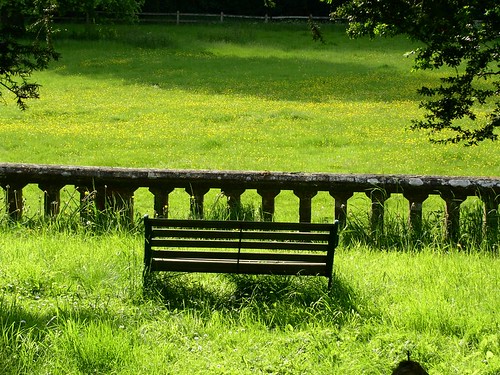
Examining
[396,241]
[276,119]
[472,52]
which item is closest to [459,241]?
[396,241]

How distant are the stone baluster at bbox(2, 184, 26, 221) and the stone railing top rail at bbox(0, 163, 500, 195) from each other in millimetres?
71

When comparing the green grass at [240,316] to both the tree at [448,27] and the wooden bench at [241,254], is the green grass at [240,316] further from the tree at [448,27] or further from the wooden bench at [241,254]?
the tree at [448,27]

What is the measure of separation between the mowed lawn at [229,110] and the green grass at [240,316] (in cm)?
367

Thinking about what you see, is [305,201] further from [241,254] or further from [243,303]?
[243,303]

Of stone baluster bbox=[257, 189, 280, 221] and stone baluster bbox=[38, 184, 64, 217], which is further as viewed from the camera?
stone baluster bbox=[38, 184, 64, 217]

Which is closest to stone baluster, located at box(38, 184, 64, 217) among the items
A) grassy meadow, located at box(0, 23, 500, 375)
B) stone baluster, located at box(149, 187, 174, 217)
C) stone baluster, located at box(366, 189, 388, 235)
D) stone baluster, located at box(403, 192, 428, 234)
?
grassy meadow, located at box(0, 23, 500, 375)

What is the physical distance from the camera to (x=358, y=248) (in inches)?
329

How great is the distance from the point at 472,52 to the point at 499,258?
2.18m

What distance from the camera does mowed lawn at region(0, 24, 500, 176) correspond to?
1705 centimetres

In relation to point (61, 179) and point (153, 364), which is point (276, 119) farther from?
point (153, 364)

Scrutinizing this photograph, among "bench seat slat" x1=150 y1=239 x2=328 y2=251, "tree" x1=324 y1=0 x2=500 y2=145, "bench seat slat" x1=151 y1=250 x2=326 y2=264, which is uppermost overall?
"tree" x1=324 y1=0 x2=500 y2=145

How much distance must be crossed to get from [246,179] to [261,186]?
0.19 meters

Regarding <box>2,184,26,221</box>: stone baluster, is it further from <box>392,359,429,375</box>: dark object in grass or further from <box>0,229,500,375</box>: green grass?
<box>392,359,429,375</box>: dark object in grass

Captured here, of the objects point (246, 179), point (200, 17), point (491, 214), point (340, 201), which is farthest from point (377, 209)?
point (200, 17)
